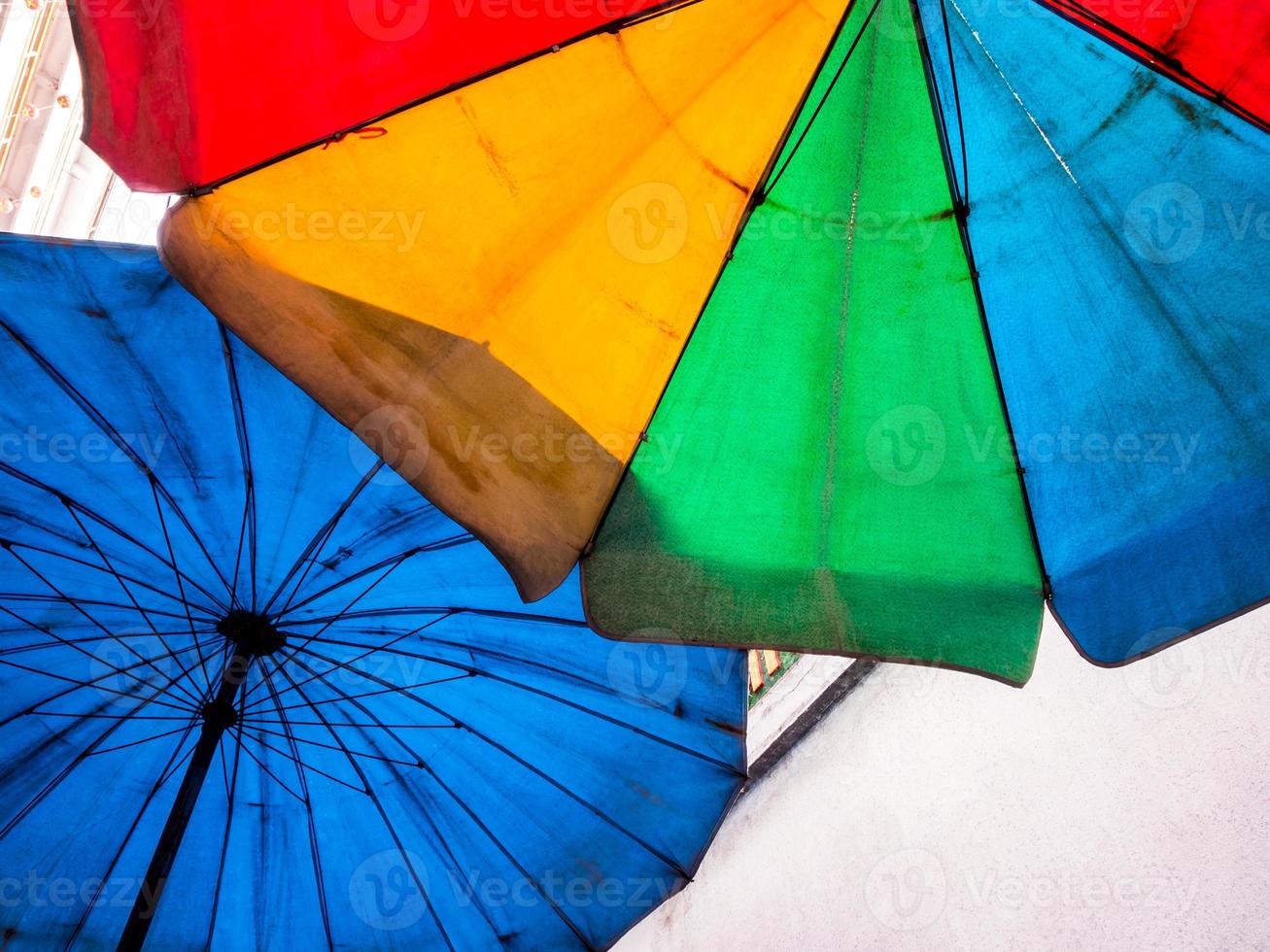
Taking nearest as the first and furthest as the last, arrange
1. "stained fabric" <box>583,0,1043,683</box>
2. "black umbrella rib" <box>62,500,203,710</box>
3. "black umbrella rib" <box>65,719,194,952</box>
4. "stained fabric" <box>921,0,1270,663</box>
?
"stained fabric" <box>921,0,1270,663</box>, "stained fabric" <box>583,0,1043,683</box>, "black umbrella rib" <box>62,500,203,710</box>, "black umbrella rib" <box>65,719,194,952</box>

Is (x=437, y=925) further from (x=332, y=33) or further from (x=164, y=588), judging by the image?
(x=332, y=33)

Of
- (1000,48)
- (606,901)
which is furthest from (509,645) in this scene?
(1000,48)

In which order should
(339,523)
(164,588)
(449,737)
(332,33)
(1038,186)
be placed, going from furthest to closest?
(449,737) → (164,588) → (339,523) → (1038,186) → (332,33)

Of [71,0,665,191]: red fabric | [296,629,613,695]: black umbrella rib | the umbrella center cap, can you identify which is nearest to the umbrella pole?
the umbrella center cap

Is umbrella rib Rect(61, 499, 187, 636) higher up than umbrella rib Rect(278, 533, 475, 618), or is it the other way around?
umbrella rib Rect(61, 499, 187, 636)

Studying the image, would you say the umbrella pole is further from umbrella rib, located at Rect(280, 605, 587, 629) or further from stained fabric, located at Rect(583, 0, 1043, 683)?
stained fabric, located at Rect(583, 0, 1043, 683)

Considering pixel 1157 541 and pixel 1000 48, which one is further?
pixel 1157 541

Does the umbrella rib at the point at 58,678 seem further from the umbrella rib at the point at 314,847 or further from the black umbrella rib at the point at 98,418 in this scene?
the black umbrella rib at the point at 98,418

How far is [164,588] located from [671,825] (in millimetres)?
2126

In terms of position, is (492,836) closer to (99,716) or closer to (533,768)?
(533,768)

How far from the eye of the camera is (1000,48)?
231 centimetres

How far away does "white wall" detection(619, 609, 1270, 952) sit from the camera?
132 inches

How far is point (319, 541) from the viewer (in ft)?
10.0

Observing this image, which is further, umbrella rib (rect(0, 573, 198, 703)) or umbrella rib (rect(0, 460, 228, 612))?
umbrella rib (rect(0, 573, 198, 703))
